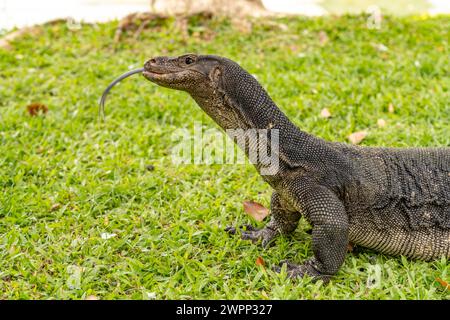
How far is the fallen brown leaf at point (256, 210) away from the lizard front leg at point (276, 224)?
27 cm

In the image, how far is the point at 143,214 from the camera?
15.3 feet

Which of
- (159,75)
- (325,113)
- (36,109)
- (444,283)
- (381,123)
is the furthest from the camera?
(36,109)

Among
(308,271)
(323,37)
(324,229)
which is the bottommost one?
(308,271)

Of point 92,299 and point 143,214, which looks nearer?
point 92,299

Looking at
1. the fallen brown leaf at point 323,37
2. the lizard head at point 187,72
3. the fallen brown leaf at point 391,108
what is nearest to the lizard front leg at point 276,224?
the lizard head at point 187,72

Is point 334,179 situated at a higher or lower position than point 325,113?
higher

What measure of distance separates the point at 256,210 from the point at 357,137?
5.25ft

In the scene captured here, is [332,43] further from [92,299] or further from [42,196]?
[92,299]

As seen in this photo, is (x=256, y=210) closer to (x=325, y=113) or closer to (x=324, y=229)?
(x=324, y=229)

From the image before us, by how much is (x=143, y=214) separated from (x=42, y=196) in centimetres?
93

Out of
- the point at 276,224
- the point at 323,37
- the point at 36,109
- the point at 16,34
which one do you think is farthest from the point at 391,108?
the point at 16,34

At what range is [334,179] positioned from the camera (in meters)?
3.89

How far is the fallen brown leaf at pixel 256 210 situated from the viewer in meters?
4.69

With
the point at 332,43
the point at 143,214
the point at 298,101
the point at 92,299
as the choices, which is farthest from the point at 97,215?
the point at 332,43
